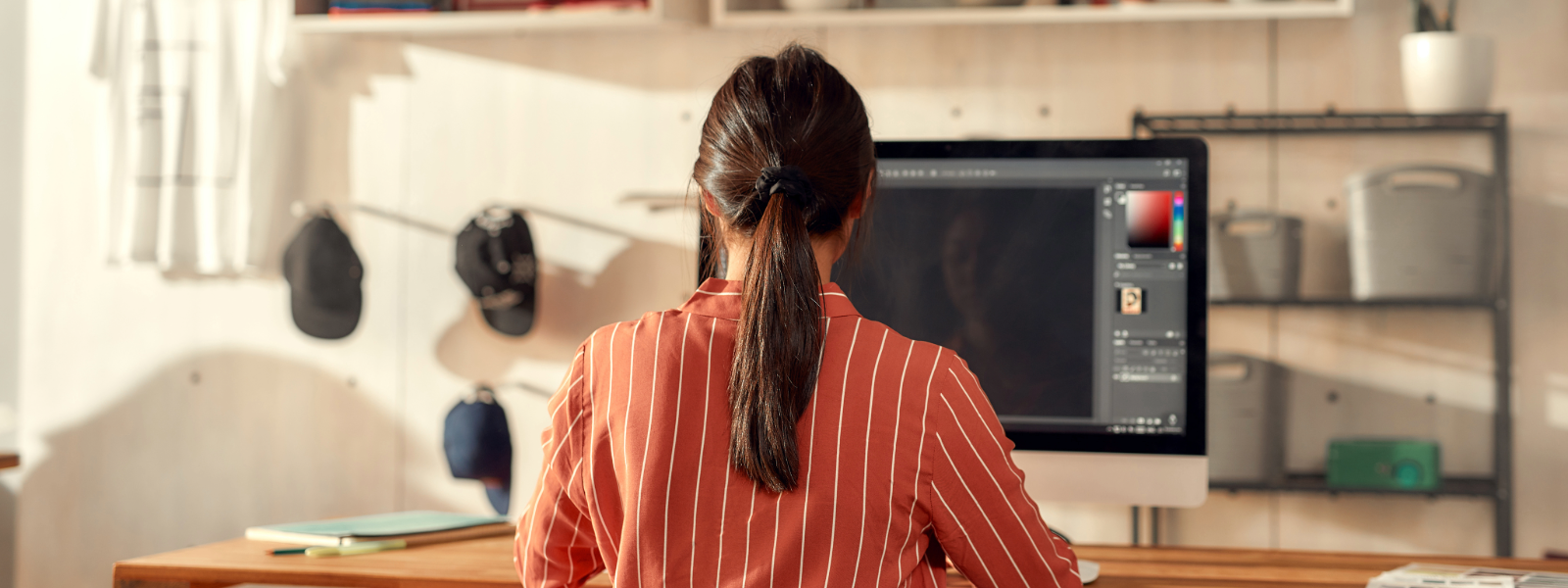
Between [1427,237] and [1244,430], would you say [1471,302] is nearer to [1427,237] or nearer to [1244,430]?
[1427,237]

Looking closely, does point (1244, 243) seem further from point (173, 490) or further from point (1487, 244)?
point (173, 490)

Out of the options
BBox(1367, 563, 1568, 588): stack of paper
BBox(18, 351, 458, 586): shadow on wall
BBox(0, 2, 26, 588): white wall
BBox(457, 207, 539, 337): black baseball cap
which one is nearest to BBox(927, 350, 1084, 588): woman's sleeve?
BBox(1367, 563, 1568, 588): stack of paper

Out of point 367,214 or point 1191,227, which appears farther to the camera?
point 367,214

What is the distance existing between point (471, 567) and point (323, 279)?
143cm

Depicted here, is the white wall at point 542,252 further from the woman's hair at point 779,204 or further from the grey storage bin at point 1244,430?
the woman's hair at point 779,204

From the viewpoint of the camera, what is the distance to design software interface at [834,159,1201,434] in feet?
3.78

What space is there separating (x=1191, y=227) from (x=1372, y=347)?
48.6 inches

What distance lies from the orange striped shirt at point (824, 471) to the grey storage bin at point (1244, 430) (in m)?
1.34

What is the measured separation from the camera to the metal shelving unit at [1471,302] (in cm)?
201

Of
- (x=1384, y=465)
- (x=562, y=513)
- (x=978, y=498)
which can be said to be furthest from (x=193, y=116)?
(x=1384, y=465)

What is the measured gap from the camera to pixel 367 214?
2.41m

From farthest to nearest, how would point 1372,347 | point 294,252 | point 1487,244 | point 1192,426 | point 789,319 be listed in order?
point 294,252, point 1372,347, point 1487,244, point 1192,426, point 789,319

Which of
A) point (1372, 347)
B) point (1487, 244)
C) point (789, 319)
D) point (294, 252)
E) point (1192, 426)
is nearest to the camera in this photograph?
point (789, 319)

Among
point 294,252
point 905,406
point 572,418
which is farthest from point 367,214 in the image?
point 905,406
